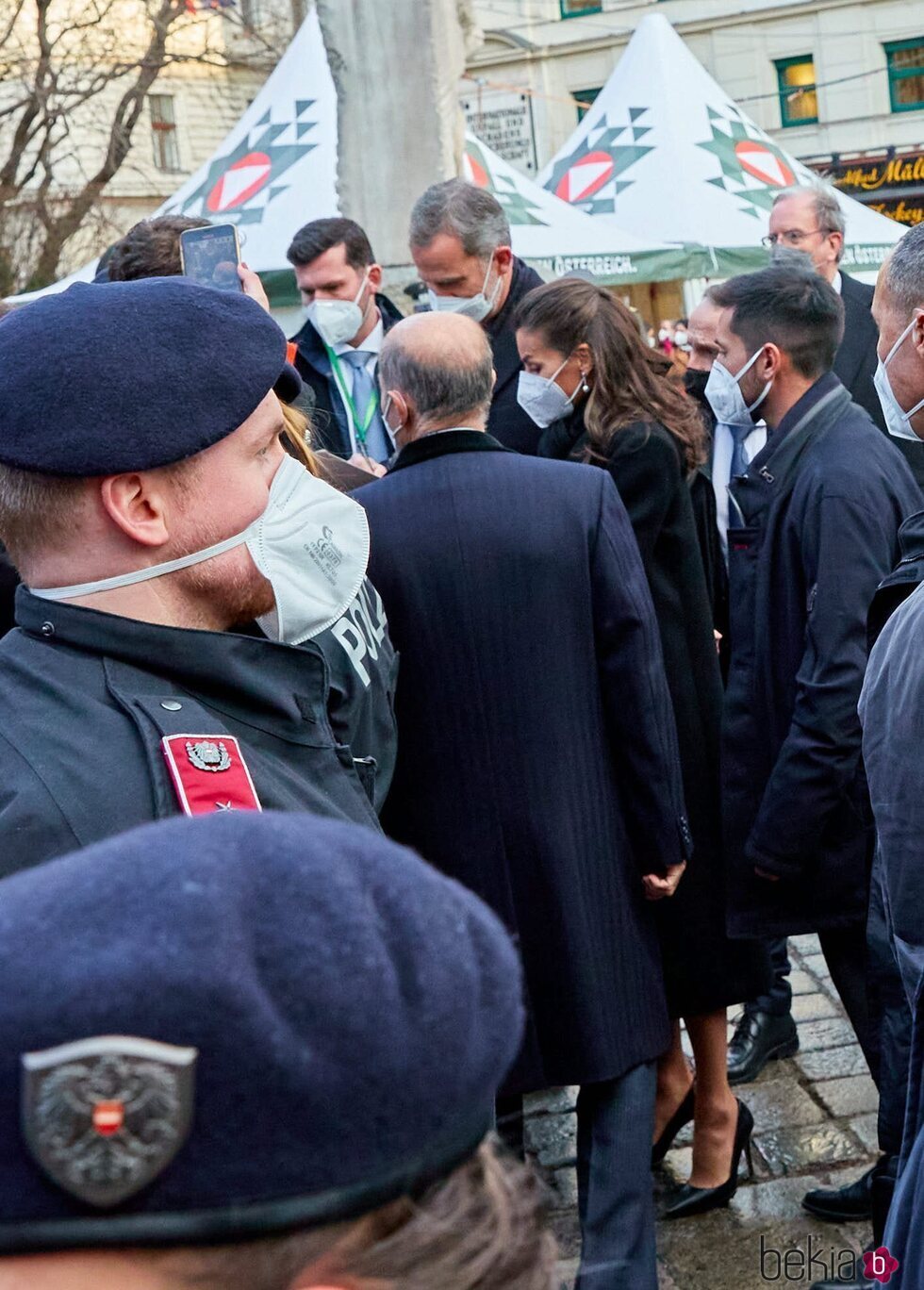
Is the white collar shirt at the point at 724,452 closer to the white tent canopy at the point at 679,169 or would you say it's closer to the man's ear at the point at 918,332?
the man's ear at the point at 918,332

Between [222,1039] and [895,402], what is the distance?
8.40 ft

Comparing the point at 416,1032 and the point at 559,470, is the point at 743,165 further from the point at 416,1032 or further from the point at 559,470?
the point at 416,1032

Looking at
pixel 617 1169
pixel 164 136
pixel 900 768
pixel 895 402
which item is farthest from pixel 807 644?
pixel 164 136

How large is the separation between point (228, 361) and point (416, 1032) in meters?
1.24

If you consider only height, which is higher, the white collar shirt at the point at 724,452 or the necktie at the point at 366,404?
the necktie at the point at 366,404

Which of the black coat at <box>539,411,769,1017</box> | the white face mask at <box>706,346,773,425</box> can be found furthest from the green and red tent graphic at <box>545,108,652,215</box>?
the black coat at <box>539,411,769,1017</box>

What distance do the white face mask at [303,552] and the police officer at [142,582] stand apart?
0.17 feet

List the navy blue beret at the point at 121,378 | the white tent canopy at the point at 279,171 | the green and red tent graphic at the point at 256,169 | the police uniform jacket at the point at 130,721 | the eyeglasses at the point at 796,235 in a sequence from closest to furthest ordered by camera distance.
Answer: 1. the police uniform jacket at the point at 130,721
2. the navy blue beret at the point at 121,378
3. the eyeglasses at the point at 796,235
4. the white tent canopy at the point at 279,171
5. the green and red tent graphic at the point at 256,169

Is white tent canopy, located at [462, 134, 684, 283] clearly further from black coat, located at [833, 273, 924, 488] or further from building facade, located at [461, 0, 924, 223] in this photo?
building facade, located at [461, 0, 924, 223]

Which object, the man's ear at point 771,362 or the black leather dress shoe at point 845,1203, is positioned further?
the man's ear at point 771,362

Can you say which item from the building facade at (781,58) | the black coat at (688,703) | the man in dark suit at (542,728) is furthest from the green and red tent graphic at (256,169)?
the building facade at (781,58)

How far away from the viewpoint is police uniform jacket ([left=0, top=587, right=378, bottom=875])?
5.59 ft

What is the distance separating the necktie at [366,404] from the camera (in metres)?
5.38

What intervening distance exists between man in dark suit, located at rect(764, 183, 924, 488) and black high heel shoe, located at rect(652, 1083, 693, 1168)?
2.48m
